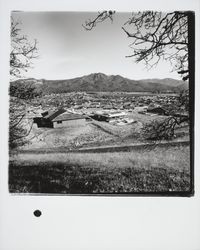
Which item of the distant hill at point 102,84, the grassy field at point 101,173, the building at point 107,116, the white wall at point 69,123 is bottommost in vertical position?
the grassy field at point 101,173

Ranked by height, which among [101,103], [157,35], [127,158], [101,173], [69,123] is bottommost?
[101,173]

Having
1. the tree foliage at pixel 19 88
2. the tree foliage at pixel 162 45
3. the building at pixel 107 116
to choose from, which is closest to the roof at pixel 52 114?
the tree foliage at pixel 19 88

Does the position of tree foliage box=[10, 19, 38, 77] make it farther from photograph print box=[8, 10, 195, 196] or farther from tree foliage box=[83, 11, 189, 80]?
tree foliage box=[83, 11, 189, 80]

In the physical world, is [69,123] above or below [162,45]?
below

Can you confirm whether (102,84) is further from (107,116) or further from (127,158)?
(127,158)

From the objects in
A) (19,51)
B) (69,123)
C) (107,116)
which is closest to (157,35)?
(107,116)

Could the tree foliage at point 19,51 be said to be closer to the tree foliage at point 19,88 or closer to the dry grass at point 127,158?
the tree foliage at point 19,88
